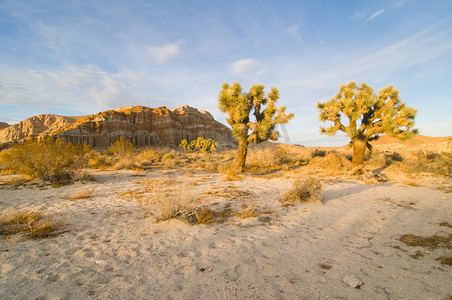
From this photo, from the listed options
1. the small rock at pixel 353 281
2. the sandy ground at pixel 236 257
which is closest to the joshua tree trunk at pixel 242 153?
the sandy ground at pixel 236 257

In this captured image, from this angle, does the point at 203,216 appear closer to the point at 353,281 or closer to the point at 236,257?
the point at 236,257

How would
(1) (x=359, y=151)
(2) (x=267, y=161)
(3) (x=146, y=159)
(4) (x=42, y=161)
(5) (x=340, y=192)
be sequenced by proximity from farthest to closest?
1. (3) (x=146, y=159)
2. (2) (x=267, y=161)
3. (1) (x=359, y=151)
4. (4) (x=42, y=161)
5. (5) (x=340, y=192)

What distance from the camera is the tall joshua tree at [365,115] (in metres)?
10.1

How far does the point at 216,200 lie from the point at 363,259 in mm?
3877

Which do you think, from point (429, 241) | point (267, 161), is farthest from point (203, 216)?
point (267, 161)

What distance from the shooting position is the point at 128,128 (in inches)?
2346

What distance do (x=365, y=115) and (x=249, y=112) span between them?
6.81 metres

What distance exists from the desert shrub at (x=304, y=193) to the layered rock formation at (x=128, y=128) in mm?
56351

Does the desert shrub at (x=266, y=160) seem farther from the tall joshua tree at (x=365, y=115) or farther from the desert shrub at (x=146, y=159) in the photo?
the desert shrub at (x=146, y=159)

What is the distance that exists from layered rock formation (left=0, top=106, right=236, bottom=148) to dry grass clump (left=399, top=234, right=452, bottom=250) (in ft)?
193

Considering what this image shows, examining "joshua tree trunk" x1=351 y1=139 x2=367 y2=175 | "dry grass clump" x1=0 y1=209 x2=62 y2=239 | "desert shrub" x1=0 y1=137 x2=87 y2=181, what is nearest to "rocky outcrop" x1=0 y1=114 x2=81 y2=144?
"desert shrub" x1=0 y1=137 x2=87 y2=181

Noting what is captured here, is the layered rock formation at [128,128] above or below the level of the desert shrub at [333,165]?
above

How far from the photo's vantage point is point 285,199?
230 inches

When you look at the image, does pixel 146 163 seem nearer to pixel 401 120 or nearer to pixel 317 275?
pixel 317 275
